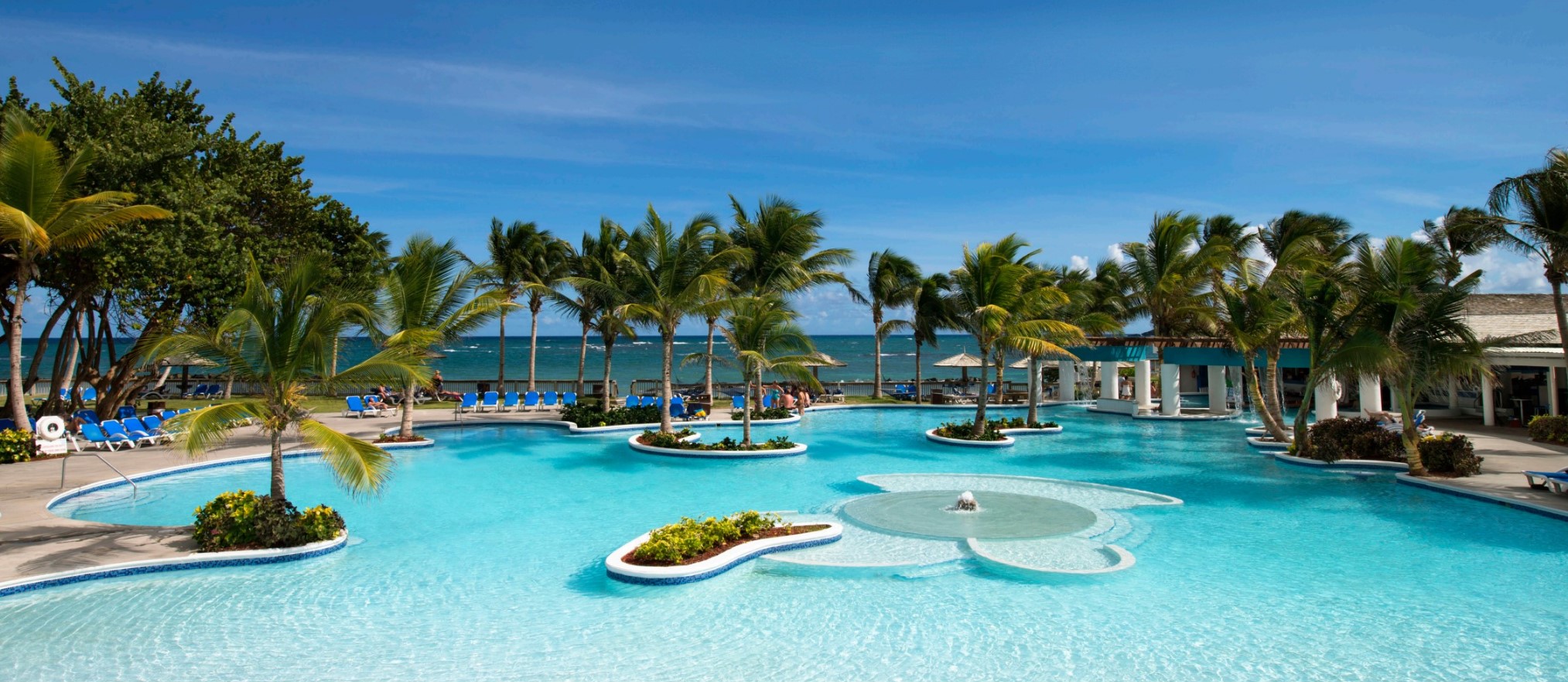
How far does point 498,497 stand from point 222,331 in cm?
514

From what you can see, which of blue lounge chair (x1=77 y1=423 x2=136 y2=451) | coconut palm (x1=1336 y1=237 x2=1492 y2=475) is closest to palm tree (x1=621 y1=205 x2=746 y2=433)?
blue lounge chair (x1=77 y1=423 x2=136 y2=451)

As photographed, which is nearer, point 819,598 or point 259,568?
point 819,598

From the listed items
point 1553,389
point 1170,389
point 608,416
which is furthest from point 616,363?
point 1553,389

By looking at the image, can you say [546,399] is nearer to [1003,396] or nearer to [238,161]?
[238,161]

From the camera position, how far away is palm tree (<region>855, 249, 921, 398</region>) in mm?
29125

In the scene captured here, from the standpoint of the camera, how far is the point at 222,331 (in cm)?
867

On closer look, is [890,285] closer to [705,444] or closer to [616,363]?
[705,444]

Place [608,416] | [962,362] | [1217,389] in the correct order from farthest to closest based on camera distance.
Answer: [962,362] < [1217,389] < [608,416]

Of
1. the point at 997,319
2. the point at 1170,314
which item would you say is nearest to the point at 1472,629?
the point at 997,319

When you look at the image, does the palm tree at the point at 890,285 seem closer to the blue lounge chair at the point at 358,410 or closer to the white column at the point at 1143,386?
the white column at the point at 1143,386

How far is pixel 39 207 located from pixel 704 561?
40.1ft

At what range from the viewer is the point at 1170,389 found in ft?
83.3

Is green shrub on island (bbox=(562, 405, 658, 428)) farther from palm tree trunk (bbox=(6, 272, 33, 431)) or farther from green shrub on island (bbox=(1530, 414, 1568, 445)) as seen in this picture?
green shrub on island (bbox=(1530, 414, 1568, 445))

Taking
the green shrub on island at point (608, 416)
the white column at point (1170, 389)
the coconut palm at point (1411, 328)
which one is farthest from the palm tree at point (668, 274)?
the white column at point (1170, 389)
